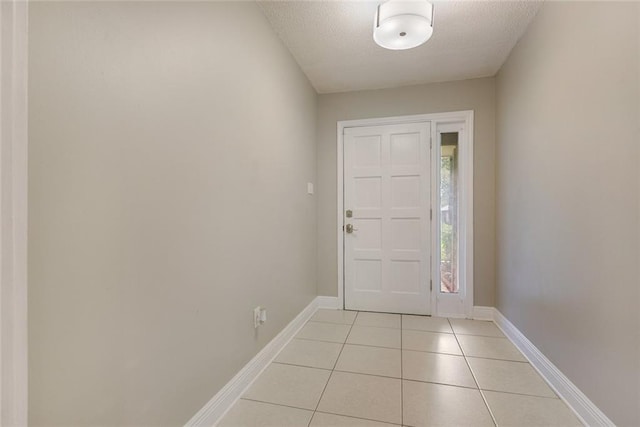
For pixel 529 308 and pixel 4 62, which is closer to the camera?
pixel 4 62

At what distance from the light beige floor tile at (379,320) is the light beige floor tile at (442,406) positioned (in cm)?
99

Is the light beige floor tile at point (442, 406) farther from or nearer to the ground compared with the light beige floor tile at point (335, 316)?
farther from the ground

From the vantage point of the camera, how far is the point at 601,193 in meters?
1.35

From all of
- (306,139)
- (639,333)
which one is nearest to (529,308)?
(639,333)

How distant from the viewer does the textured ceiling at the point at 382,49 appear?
1.95m

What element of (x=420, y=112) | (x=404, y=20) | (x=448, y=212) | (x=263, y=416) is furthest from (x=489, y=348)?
(x=404, y=20)

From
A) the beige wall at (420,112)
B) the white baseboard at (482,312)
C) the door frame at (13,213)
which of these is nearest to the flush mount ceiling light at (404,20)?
the beige wall at (420,112)

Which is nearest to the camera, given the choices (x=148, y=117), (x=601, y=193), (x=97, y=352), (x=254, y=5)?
(x=97, y=352)

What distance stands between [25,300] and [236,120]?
4.05 feet

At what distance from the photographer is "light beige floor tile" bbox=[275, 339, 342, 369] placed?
2035 millimetres

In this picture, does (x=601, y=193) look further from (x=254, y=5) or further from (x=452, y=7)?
(x=254, y=5)

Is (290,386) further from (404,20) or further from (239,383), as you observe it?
(404,20)

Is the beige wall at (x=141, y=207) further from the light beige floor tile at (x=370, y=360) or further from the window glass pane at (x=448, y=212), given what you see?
the window glass pane at (x=448, y=212)

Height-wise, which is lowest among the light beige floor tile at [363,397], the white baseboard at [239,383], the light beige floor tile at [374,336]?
the light beige floor tile at [374,336]
